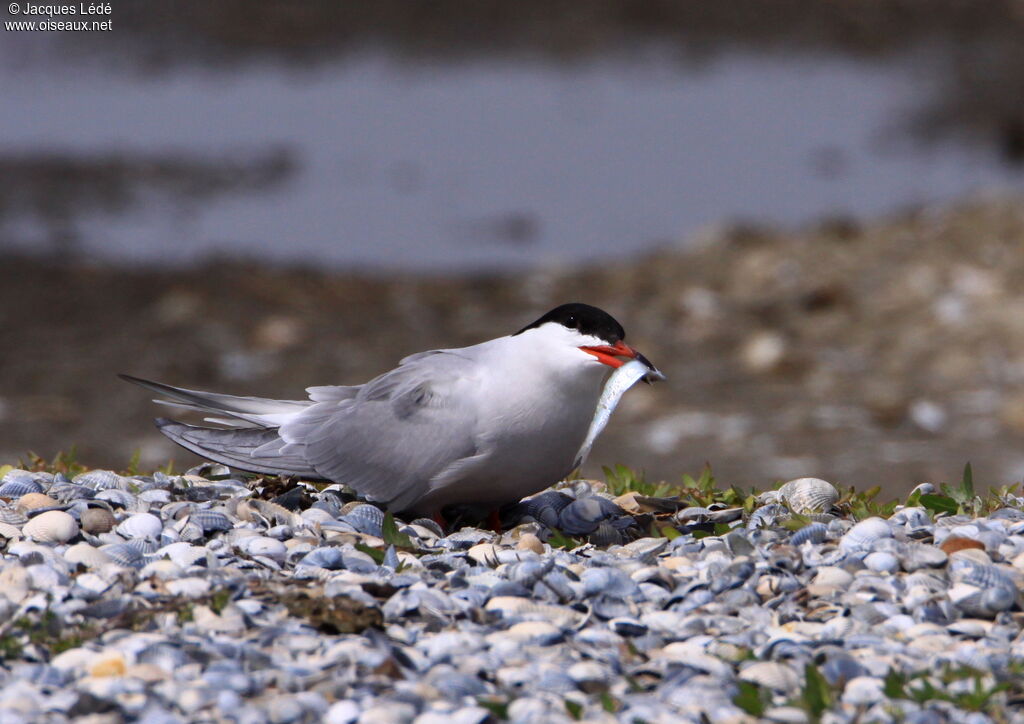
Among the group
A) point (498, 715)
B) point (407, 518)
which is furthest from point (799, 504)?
point (498, 715)

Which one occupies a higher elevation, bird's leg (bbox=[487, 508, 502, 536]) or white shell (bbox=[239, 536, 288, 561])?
white shell (bbox=[239, 536, 288, 561])

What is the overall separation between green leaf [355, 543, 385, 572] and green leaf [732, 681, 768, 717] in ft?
3.29

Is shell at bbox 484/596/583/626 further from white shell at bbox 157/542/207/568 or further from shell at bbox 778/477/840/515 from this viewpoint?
shell at bbox 778/477/840/515

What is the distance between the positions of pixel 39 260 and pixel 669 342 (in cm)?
452

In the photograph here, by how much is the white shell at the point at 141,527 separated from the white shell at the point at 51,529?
12cm

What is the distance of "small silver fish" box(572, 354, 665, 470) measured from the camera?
3637 mm

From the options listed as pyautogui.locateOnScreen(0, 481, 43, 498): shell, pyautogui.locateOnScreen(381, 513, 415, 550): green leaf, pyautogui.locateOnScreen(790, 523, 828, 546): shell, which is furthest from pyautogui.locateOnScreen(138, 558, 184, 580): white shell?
pyautogui.locateOnScreen(790, 523, 828, 546): shell

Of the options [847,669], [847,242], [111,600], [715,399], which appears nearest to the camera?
[847,669]

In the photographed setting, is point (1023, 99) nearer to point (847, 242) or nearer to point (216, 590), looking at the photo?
point (847, 242)

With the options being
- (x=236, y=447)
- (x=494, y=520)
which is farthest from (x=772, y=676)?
(x=236, y=447)

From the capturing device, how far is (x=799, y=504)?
3.97 m

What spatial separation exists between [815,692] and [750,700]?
121 mm

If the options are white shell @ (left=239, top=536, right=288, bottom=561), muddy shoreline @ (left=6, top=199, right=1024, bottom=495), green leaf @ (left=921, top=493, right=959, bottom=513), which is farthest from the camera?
muddy shoreline @ (left=6, top=199, right=1024, bottom=495)

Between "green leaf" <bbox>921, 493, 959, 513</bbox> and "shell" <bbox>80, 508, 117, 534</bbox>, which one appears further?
"green leaf" <bbox>921, 493, 959, 513</bbox>
